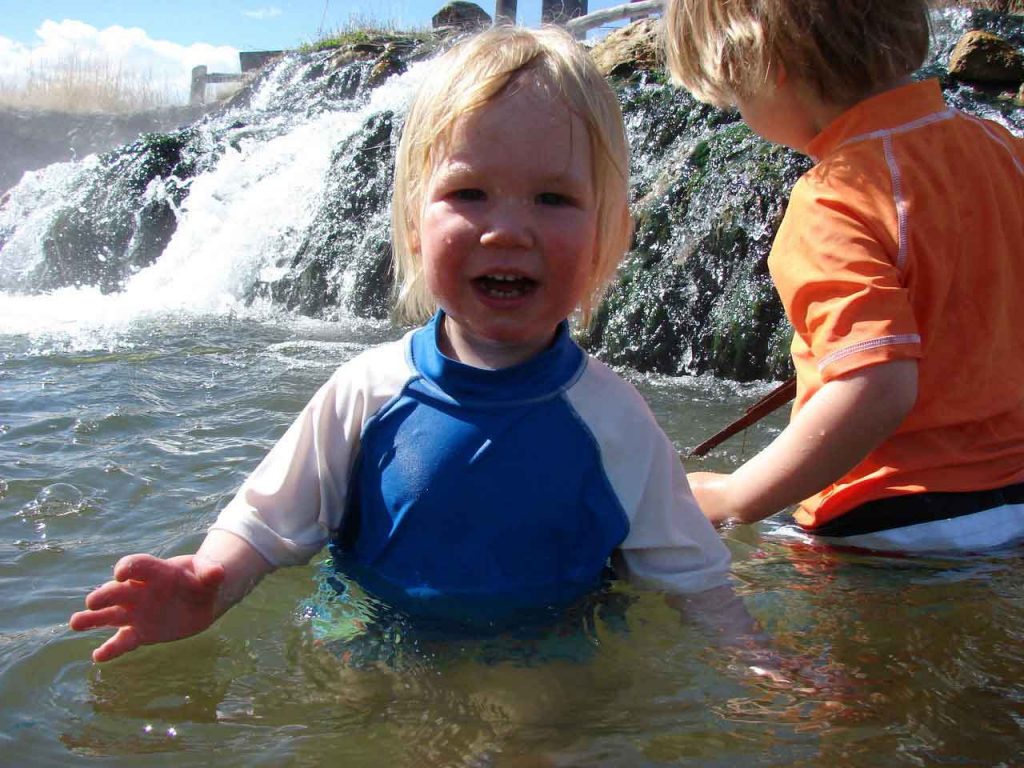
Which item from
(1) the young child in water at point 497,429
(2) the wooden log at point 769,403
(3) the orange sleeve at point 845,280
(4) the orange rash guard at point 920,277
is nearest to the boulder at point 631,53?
(2) the wooden log at point 769,403

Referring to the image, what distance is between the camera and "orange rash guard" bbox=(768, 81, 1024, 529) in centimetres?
192

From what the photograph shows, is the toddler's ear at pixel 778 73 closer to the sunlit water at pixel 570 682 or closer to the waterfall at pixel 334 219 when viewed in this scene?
the sunlit water at pixel 570 682

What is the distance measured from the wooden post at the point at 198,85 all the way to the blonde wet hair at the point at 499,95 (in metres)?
25.7

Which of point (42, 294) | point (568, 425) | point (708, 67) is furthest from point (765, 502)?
point (42, 294)

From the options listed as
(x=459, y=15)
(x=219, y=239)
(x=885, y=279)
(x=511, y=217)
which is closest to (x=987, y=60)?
(x=885, y=279)

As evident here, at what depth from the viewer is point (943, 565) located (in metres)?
2.16

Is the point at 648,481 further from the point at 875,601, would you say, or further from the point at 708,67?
the point at 708,67

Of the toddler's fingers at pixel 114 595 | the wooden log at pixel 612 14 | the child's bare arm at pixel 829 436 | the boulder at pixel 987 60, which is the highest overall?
the wooden log at pixel 612 14

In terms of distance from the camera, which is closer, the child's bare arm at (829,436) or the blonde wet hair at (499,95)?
the blonde wet hair at (499,95)

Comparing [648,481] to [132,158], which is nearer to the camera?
[648,481]

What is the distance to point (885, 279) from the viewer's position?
1902 millimetres

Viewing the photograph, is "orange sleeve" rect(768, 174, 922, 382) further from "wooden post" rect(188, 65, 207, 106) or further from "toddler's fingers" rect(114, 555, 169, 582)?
"wooden post" rect(188, 65, 207, 106)

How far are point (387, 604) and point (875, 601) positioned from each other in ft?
3.20

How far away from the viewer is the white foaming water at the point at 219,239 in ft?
27.2
